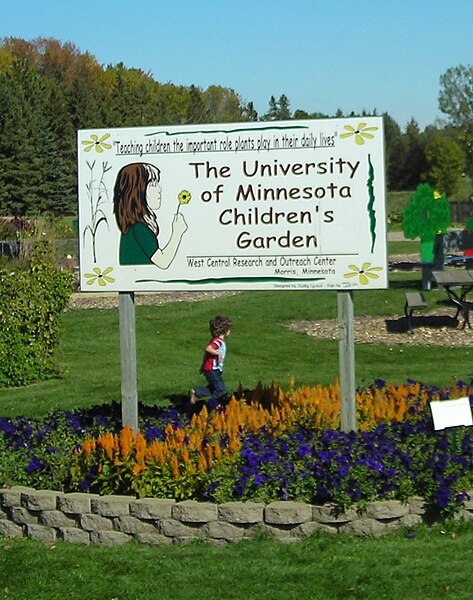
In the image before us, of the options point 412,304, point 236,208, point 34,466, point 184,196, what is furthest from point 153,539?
point 412,304

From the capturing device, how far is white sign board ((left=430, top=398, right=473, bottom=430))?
7.02 metres

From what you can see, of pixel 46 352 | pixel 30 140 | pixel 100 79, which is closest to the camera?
pixel 46 352

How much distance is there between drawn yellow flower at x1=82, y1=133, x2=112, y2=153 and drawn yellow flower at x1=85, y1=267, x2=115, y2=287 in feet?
2.96

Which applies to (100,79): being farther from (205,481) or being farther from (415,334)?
(205,481)

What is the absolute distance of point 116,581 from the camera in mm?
5973

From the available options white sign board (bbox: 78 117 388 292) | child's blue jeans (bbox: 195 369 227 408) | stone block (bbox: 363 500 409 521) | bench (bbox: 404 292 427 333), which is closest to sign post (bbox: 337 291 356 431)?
white sign board (bbox: 78 117 388 292)

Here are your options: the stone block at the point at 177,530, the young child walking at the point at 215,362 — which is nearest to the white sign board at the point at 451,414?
the stone block at the point at 177,530

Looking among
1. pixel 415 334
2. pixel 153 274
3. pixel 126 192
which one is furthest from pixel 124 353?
pixel 415 334

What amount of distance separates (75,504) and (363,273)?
8.32 feet

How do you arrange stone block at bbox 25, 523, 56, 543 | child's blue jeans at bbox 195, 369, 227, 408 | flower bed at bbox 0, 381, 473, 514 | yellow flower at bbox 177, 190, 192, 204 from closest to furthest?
flower bed at bbox 0, 381, 473, 514 < stone block at bbox 25, 523, 56, 543 < yellow flower at bbox 177, 190, 192, 204 < child's blue jeans at bbox 195, 369, 227, 408

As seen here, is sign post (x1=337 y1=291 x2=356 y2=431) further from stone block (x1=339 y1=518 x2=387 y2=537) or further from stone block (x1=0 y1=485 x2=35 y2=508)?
stone block (x1=0 y1=485 x2=35 y2=508)

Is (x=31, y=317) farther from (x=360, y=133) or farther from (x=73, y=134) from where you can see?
(x=73, y=134)

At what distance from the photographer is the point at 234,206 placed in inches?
311

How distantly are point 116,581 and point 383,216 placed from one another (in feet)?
10.3
